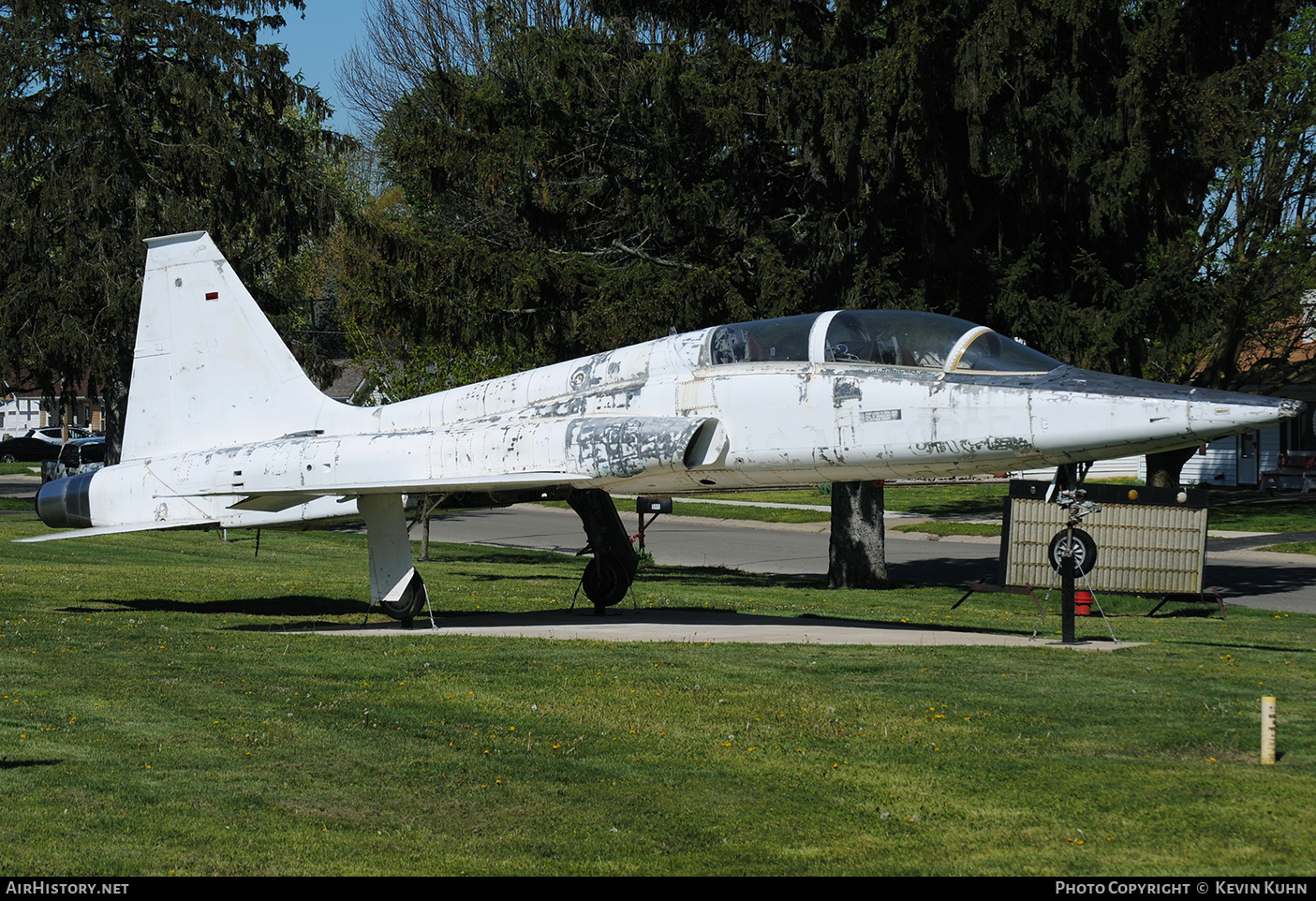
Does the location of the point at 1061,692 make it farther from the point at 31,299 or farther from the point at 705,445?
the point at 31,299

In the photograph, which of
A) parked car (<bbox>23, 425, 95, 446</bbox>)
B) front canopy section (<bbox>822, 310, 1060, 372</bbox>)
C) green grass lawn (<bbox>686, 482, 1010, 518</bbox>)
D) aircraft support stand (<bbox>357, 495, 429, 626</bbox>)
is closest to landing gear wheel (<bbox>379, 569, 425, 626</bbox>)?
aircraft support stand (<bbox>357, 495, 429, 626</bbox>)

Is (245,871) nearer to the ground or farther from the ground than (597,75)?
nearer to the ground

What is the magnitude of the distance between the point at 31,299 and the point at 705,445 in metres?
24.9

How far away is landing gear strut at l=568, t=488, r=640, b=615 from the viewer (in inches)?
637

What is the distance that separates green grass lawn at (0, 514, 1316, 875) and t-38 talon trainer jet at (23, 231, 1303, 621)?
1.84 m

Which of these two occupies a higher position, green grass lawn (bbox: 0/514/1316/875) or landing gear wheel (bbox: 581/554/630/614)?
landing gear wheel (bbox: 581/554/630/614)

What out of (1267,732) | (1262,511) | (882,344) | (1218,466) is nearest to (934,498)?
(1262,511)

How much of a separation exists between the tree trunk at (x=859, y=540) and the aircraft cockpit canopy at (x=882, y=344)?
9493 mm

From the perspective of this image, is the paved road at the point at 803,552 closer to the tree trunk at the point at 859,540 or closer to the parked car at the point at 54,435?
the tree trunk at the point at 859,540

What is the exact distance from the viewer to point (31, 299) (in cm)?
3164

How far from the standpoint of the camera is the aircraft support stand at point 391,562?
A: 48.3 feet

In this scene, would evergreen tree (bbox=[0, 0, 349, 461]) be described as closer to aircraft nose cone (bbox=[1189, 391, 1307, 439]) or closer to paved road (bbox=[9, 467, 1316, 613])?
paved road (bbox=[9, 467, 1316, 613])

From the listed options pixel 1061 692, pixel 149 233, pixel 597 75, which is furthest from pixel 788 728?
pixel 149 233

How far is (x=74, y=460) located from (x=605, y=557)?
40.3 m
